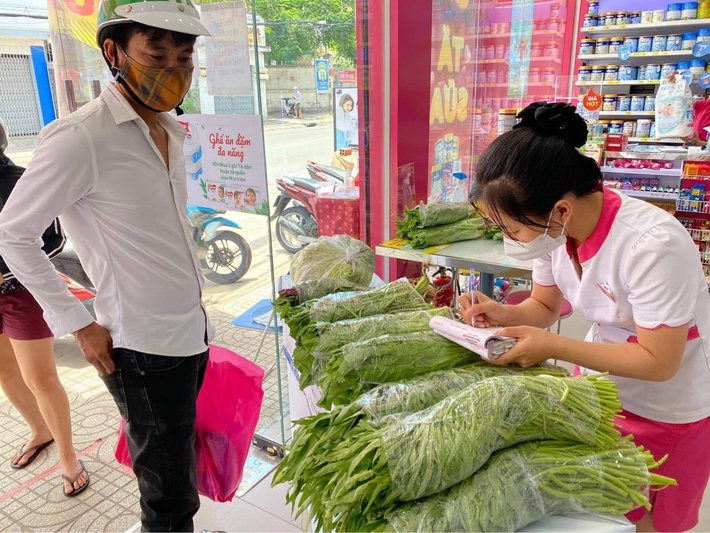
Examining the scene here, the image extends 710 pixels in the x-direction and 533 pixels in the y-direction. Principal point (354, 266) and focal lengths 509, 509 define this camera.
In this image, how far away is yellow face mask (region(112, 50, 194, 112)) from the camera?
1.46m

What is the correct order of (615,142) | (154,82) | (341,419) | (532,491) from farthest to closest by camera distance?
(615,142) < (154,82) < (341,419) < (532,491)

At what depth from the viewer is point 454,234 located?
9.00 feet

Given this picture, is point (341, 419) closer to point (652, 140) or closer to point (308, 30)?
point (308, 30)

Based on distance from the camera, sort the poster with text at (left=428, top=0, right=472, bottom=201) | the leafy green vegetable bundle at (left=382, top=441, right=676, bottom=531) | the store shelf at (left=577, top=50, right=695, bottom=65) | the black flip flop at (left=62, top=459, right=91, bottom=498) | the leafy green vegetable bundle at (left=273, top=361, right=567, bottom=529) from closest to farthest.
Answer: the leafy green vegetable bundle at (left=382, top=441, right=676, bottom=531)
the leafy green vegetable bundle at (left=273, top=361, right=567, bottom=529)
the black flip flop at (left=62, top=459, right=91, bottom=498)
the poster with text at (left=428, top=0, right=472, bottom=201)
the store shelf at (left=577, top=50, right=695, bottom=65)

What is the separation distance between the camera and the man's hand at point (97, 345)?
1447mm

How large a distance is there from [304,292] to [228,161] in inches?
39.4

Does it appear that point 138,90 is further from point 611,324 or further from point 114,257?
point 611,324

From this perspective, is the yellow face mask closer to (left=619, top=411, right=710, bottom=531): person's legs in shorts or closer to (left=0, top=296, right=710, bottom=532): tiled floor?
(left=619, top=411, right=710, bottom=531): person's legs in shorts

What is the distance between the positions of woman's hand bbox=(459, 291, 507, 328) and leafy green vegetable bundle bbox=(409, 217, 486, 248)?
126 cm

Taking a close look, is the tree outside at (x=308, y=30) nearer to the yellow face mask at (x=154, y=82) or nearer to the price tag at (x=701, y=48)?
the yellow face mask at (x=154, y=82)

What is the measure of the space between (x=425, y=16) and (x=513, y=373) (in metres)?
2.48

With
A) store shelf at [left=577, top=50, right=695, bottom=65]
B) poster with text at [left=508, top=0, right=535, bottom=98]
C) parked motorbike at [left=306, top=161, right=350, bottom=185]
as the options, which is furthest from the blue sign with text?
store shelf at [left=577, top=50, right=695, bottom=65]

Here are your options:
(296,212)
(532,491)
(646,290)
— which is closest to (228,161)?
(296,212)

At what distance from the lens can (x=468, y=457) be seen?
848 millimetres
